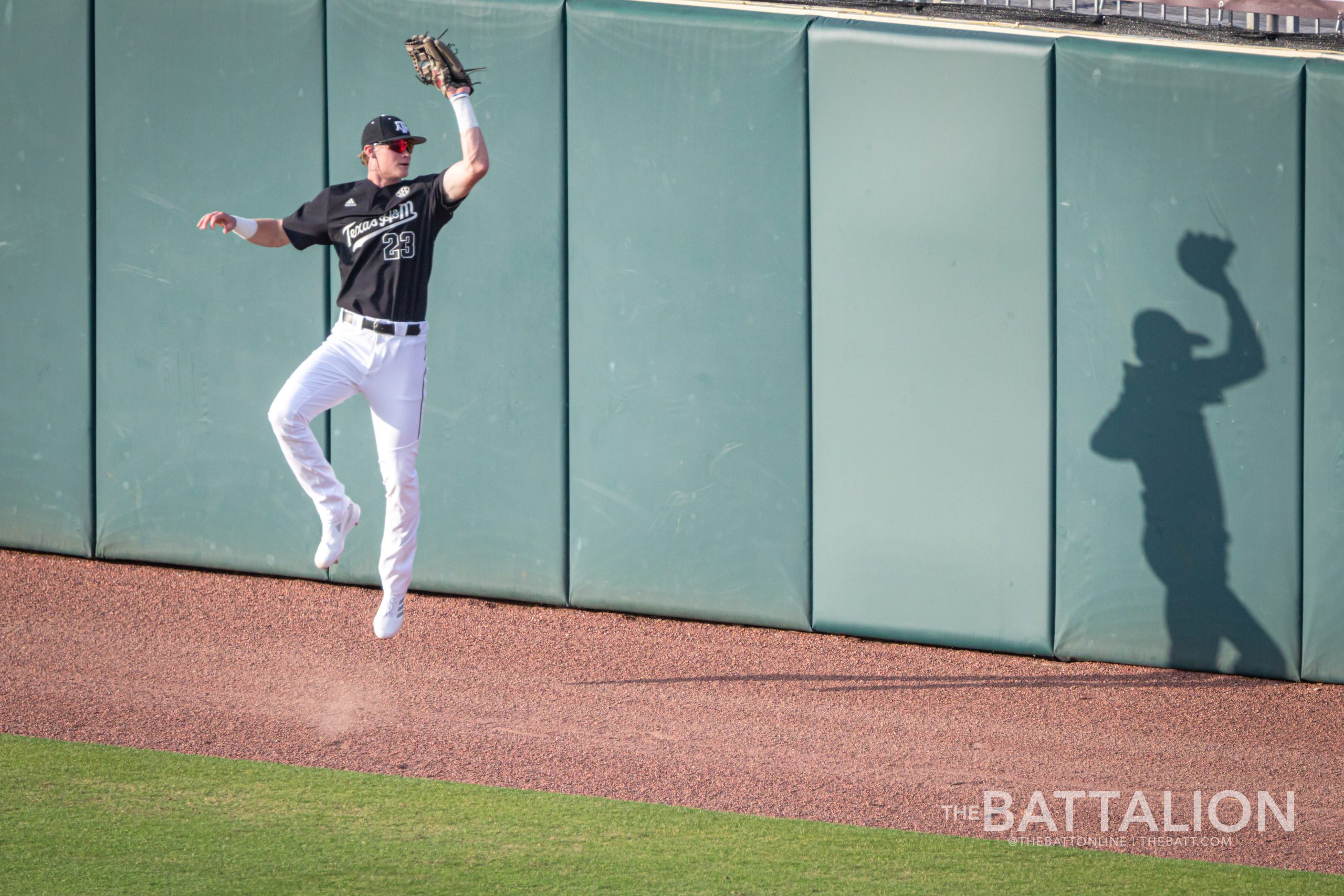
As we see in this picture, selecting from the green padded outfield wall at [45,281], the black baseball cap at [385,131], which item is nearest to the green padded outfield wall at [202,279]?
the green padded outfield wall at [45,281]

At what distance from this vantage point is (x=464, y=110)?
16.5 feet

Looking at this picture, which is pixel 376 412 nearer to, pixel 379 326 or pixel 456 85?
pixel 379 326

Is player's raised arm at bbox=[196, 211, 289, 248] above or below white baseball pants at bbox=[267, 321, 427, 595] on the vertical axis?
above

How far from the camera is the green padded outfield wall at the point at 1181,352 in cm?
632

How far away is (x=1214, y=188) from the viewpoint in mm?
6336

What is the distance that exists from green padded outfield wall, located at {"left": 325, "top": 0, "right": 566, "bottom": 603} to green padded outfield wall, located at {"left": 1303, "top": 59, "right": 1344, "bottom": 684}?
3.67 meters

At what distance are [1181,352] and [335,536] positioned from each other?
4.07m

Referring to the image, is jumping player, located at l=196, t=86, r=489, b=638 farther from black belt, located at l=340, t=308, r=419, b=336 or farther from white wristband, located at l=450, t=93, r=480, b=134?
white wristband, located at l=450, t=93, r=480, b=134

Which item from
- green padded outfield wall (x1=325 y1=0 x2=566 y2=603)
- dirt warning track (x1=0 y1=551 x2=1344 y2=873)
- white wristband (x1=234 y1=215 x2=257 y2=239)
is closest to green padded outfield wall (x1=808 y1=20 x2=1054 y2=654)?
dirt warning track (x1=0 y1=551 x2=1344 y2=873)

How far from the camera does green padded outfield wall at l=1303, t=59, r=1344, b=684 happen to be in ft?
20.4

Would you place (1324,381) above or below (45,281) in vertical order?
below

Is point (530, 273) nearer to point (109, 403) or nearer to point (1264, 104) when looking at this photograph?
point (109, 403)

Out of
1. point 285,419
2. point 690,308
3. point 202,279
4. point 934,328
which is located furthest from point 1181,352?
point 202,279

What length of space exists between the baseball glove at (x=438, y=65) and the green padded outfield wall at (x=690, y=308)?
188 centimetres
